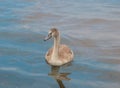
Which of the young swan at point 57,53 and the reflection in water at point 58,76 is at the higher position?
the young swan at point 57,53

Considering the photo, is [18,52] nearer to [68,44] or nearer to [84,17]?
[68,44]

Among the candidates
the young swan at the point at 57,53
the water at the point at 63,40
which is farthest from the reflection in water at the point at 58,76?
the young swan at the point at 57,53

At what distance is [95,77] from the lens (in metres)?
9.89

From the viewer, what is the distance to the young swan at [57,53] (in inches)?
Result: 431

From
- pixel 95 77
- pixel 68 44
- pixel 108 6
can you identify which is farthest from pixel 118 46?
pixel 108 6

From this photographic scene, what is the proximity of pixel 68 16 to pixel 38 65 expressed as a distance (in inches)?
197

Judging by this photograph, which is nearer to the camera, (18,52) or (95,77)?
(95,77)

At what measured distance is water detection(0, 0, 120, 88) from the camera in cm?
984

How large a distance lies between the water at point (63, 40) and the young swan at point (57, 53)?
20cm

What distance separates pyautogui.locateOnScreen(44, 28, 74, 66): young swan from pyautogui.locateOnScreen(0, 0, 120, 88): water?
0.66ft

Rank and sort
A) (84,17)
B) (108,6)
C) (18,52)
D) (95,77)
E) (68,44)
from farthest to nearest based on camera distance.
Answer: (108,6), (84,17), (68,44), (18,52), (95,77)

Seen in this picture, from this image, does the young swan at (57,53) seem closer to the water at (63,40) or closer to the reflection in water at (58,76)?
the water at (63,40)

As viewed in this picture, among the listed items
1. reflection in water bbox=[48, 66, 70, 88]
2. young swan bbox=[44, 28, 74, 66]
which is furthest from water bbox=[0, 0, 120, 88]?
young swan bbox=[44, 28, 74, 66]

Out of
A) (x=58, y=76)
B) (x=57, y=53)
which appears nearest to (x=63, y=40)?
(x=57, y=53)
